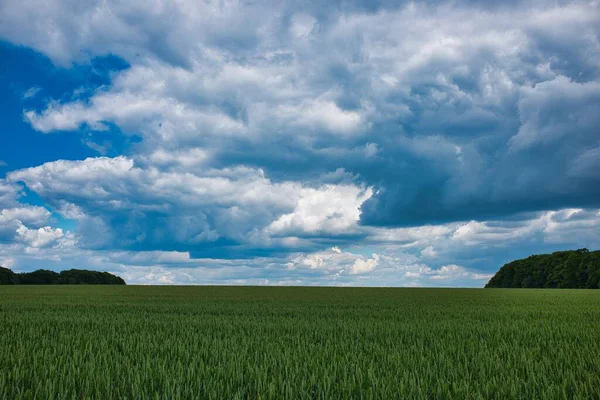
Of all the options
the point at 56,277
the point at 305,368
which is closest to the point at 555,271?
the point at 305,368

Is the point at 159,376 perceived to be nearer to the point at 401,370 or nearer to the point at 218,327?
the point at 401,370

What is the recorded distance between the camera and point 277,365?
6738 millimetres

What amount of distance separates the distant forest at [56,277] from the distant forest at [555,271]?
316 ft

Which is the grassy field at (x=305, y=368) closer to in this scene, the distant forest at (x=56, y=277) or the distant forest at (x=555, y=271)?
the distant forest at (x=555, y=271)

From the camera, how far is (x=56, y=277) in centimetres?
10006

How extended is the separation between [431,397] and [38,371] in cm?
520

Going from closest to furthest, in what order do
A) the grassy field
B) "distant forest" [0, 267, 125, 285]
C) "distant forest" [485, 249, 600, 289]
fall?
1. the grassy field
2. "distant forest" [485, 249, 600, 289]
3. "distant forest" [0, 267, 125, 285]

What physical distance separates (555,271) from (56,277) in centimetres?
10694

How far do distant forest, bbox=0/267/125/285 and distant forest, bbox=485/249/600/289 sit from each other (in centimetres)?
9646

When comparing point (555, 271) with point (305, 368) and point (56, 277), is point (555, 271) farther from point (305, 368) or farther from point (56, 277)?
point (56, 277)

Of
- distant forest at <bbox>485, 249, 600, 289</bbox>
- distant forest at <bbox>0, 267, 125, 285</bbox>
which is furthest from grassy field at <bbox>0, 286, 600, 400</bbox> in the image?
distant forest at <bbox>0, 267, 125, 285</bbox>

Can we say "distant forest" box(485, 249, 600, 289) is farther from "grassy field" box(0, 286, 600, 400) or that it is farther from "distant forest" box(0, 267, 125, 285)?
"distant forest" box(0, 267, 125, 285)

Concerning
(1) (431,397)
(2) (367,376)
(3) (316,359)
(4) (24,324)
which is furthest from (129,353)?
(4) (24,324)

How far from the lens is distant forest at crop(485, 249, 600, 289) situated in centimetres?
8881
